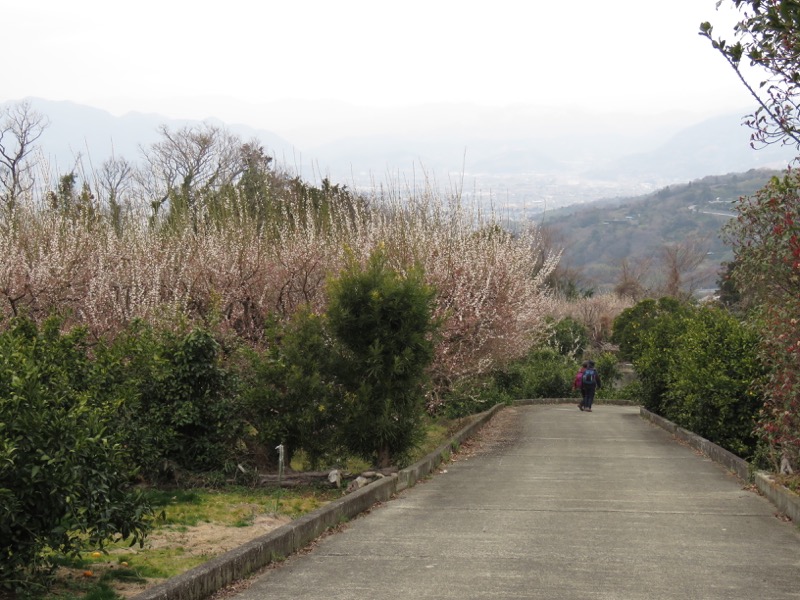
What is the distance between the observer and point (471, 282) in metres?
23.2

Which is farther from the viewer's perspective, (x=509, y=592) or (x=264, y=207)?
(x=264, y=207)

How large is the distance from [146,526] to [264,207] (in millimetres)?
23031

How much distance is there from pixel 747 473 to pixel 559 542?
6513 millimetres

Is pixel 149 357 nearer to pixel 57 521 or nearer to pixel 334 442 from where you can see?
pixel 334 442

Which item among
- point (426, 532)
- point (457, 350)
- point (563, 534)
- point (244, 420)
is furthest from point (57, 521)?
point (457, 350)

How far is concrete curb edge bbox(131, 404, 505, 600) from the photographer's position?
22.7 ft

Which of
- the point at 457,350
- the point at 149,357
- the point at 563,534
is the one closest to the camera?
the point at 563,534

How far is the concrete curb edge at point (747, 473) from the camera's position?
11352 mm

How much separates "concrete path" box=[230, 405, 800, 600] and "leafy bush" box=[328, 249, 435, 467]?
1.03 m

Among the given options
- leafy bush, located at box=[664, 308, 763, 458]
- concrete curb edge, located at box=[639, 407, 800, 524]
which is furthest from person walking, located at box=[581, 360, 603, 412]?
leafy bush, located at box=[664, 308, 763, 458]

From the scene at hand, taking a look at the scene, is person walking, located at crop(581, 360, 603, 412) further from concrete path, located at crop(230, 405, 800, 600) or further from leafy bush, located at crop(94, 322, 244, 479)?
leafy bush, located at crop(94, 322, 244, 479)

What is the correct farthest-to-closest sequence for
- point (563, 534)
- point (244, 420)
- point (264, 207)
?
point (264, 207) → point (244, 420) → point (563, 534)

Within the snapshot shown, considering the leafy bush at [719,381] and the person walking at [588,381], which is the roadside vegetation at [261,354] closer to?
the leafy bush at [719,381]

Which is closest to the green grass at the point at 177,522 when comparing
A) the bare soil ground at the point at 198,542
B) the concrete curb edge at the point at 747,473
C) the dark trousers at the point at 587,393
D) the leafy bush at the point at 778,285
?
the bare soil ground at the point at 198,542
